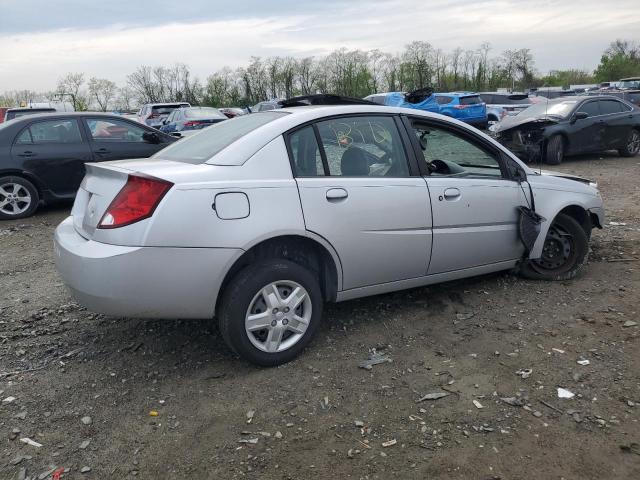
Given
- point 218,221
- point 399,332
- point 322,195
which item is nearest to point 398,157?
point 322,195

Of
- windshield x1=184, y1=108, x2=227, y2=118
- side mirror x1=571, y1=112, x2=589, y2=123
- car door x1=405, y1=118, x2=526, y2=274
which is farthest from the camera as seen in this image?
windshield x1=184, y1=108, x2=227, y2=118

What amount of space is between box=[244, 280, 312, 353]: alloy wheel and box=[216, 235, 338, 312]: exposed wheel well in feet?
0.69

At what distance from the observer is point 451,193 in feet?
13.4

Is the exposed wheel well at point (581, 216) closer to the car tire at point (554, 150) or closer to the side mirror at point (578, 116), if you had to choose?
the car tire at point (554, 150)

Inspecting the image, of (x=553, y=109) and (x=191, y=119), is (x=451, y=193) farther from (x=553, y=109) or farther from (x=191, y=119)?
(x=191, y=119)

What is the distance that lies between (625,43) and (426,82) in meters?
35.2

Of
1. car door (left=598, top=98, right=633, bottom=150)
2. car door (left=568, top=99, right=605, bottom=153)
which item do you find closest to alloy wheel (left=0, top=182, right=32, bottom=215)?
car door (left=568, top=99, right=605, bottom=153)

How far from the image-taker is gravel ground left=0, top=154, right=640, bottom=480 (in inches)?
103

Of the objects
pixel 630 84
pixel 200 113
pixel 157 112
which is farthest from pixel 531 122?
pixel 630 84

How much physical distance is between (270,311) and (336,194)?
2.83 feet

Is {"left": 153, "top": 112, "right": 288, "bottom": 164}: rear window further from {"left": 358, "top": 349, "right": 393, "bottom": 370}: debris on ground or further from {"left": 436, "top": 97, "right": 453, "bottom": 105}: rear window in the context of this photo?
{"left": 436, "top": 97, "right": 453, "bottom": 105}: rear window

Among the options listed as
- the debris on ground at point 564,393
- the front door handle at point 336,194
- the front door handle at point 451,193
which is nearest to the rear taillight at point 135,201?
the front door handle at point 336,194

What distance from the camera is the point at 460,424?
286 cm

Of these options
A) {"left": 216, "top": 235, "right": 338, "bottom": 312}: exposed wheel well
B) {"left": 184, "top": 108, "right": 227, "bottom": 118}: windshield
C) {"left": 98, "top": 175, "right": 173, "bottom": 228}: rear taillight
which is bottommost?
{"left": 216, "top": 235, "right": 338, "bottom": 312}: exposed wheel well
